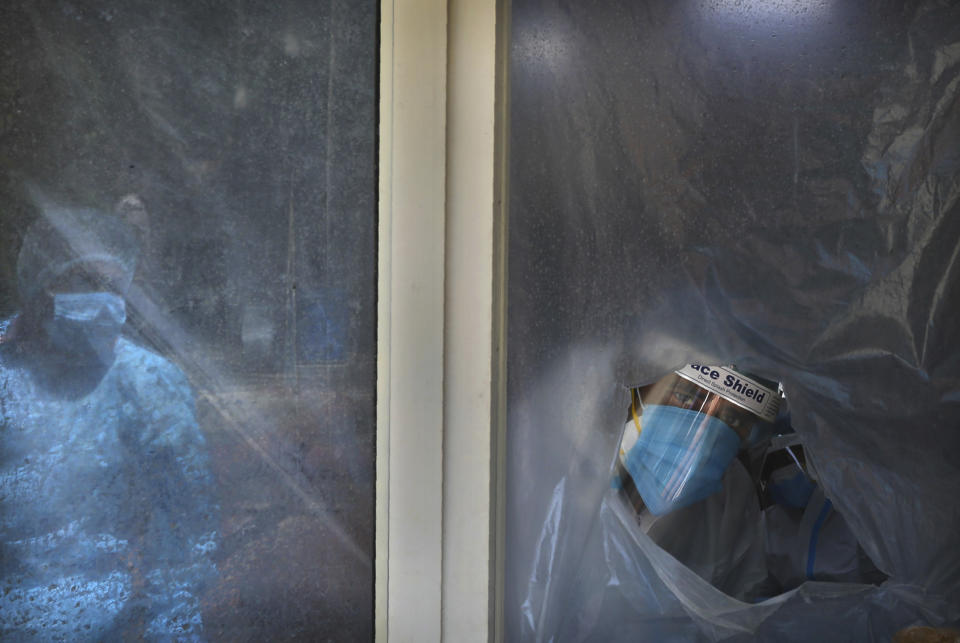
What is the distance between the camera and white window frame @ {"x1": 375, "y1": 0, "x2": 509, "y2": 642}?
781 millimetres

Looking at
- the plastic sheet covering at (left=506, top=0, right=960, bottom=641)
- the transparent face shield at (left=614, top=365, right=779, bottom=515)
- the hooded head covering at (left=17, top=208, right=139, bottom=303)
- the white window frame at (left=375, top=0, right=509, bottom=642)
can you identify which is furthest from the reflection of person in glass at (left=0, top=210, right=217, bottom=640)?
the transparent face shield at (left=614, top=365, right=779, bottom=515)

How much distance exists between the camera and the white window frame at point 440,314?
30.7 inches

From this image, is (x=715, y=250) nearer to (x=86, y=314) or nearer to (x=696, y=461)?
(x=696, y=461)

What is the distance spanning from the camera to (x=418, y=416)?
2.57ft

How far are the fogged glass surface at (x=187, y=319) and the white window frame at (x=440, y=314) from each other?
0.04 metres

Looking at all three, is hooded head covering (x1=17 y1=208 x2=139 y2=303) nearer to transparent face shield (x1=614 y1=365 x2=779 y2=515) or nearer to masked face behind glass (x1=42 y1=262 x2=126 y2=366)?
masked face behind glass (x1=42 y1=262 x2=126 y2=366)

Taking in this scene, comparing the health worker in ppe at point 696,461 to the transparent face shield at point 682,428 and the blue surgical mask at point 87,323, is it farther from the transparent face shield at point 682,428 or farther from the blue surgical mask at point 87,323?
the blue surgical mask at point 87,323

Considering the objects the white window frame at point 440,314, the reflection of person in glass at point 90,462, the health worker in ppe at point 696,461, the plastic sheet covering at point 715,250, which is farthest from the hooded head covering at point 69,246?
the health worker in ppe at point 696,461

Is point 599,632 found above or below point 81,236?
below

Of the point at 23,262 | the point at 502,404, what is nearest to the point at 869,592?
the point at 502,404

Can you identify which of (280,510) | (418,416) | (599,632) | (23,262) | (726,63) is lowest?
(599,632)

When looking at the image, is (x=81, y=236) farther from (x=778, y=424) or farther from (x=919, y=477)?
(x=919, y=477)

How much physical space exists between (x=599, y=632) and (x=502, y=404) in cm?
31

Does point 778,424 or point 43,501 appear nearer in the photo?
point 43,501
